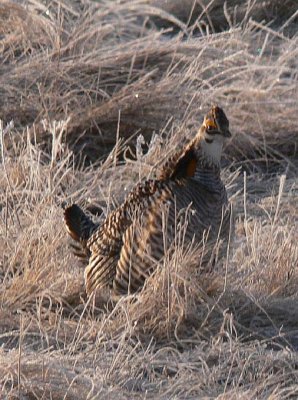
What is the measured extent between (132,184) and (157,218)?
57.5 inches

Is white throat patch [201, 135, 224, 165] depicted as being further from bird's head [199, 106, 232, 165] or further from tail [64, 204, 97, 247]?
tail [64, 204, 97, 247]

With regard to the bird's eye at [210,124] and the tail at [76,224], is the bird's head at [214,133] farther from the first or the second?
the tail at [76,224]

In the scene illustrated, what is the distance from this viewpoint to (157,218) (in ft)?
18.7

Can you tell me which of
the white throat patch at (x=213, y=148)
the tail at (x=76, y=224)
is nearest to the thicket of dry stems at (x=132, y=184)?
the tail at (x=76, y=224)

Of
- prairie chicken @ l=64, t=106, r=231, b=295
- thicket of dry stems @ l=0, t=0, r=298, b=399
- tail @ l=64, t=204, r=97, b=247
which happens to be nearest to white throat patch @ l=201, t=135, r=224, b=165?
prairie chicken @ l=64, t=106, r=231, b=295

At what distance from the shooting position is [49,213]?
240 inches

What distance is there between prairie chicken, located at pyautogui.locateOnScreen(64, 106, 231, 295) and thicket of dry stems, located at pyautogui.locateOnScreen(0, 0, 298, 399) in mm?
98

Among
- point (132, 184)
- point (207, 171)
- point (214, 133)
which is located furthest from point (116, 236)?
point (132, 184)

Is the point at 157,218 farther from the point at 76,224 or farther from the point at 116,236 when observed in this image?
the point at 76,224

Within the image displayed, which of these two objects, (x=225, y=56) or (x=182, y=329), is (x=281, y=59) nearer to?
(x=225, y=56)

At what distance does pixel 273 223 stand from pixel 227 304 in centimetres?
64

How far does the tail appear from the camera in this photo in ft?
19.7

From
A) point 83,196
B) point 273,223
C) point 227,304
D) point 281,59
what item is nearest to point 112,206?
point 83,196

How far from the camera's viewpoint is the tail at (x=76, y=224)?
19.7 feet
